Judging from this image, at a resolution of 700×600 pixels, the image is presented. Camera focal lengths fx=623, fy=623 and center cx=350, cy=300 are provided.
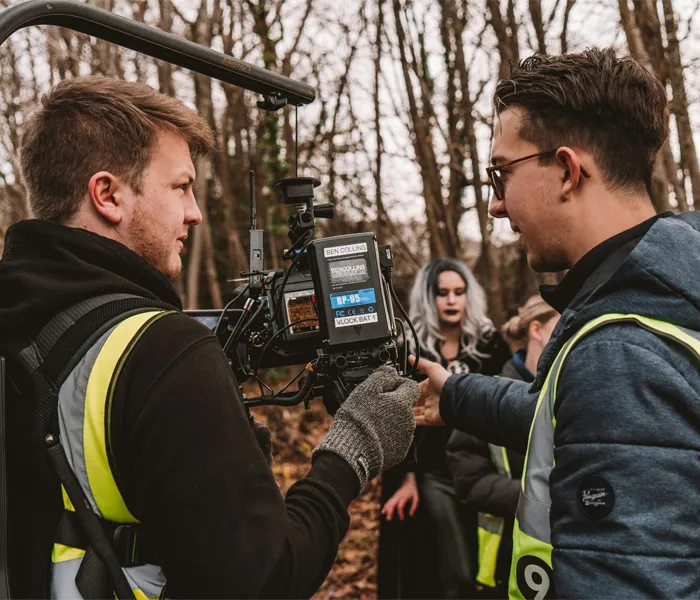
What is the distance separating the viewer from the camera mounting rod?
1.53 metres

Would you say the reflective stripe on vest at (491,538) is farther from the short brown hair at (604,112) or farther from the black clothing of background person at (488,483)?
the short brown hair at (604,112)

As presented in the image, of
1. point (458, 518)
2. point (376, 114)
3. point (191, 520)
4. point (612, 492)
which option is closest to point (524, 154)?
point (612, 492)

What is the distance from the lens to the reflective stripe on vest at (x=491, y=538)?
3201mm

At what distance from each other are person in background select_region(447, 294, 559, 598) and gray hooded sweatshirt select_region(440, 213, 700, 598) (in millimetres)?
1904

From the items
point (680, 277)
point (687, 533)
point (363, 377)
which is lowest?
point (687, 533)

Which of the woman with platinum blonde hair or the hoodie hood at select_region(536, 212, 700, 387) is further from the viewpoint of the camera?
the woman with platinum blonde hair

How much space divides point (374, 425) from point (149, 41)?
119 centimetres

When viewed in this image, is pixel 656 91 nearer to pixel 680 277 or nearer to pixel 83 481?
pixel 680 277

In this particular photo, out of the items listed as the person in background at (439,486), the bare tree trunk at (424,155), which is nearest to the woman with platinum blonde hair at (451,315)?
the person in background at (439,486)

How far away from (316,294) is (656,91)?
107 cm

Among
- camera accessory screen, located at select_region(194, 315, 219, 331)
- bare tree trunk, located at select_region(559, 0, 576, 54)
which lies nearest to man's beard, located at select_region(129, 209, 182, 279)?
camera accessory screen, located at select_region(194, 315, 219, 331)

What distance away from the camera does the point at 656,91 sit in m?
1.66

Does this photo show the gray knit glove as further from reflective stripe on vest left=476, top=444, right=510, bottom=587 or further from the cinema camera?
reflective stripe on vest left=476, top=444, right=510, bottom=587

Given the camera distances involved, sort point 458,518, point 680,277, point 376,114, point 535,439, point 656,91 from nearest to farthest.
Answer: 1. point 680,277
2. point 535,439
3. point 656,91
4. point 458,518
5. point 376,114
